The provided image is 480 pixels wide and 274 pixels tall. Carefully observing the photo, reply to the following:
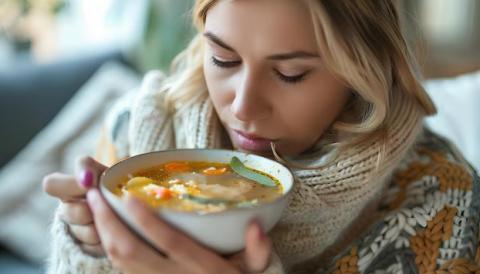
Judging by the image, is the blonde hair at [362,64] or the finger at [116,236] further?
the blonde hair at [362,64]

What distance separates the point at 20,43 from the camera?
2.68 m

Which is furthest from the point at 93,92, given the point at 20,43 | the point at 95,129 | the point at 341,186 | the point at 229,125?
the point at 341,186

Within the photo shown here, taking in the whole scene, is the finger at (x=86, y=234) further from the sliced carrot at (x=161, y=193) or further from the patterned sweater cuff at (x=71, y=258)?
the sliced carrot at (x=161, y=193)

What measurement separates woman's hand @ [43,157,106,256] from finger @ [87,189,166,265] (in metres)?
0.04

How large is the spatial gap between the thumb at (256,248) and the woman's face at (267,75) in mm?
240

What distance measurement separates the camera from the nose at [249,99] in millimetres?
989

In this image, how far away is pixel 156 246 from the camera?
0.83 meters

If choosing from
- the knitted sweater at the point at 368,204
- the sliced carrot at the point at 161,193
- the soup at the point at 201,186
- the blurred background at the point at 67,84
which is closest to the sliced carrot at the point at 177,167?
the soup at the point at 201,186

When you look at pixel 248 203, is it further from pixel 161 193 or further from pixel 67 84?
pixel 67 84

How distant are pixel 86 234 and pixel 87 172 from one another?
105mm

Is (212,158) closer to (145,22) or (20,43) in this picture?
(145,22)

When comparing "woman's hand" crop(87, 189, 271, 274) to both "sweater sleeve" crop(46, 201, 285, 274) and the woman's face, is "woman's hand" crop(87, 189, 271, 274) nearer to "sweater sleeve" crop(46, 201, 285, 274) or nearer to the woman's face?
"sweater sleeve" crop(46, 201, 285, 274)

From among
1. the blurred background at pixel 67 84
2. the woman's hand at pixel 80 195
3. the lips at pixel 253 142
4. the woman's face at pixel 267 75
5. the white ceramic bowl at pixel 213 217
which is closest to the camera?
the white ceramic bowl at pixel 213 217

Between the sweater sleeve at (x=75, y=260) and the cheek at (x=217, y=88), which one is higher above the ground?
the cheek at (x=217, y=88)
